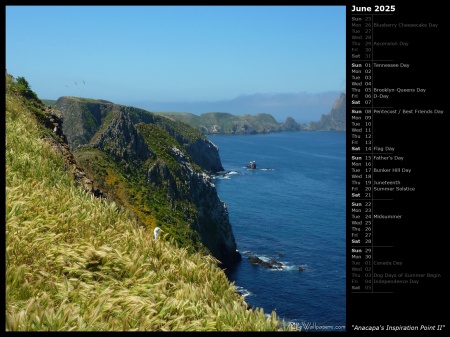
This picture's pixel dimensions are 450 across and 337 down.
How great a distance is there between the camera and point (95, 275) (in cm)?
684

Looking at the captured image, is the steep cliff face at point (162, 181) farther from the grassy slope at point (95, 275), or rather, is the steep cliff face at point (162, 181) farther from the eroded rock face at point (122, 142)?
the grassy slope at point (95, 275)

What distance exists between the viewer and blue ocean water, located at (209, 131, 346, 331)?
218 feet

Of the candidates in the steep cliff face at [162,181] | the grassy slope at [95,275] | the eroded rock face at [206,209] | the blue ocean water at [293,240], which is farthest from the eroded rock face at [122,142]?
the grassy slope at [95,275]

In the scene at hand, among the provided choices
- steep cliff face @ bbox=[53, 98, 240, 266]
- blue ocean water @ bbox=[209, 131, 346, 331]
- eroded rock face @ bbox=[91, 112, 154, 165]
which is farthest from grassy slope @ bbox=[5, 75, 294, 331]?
eroded rock face @ bbox=[91, 112, 154, 165]

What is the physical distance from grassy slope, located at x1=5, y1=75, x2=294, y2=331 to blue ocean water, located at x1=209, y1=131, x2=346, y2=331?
53532mm

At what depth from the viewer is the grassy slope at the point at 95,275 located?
5.57m

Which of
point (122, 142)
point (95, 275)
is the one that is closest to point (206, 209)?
point (122, 142)

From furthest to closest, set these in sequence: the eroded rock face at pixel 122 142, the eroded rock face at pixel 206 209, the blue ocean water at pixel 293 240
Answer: the eroded rock face at pixel 206 209 < the eroded rock face at pixel 122 142 < the blue ocean water at pixel 293 240

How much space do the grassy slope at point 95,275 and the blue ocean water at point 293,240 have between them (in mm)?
53532

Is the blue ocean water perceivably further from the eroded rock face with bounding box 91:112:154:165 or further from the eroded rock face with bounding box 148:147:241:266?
the eroded rock face with bounding box 91:112:154:165

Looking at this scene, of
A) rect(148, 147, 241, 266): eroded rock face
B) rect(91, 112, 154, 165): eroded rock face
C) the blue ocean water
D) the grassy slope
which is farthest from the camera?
rect(148, 147, 241, 266): eroded rock face

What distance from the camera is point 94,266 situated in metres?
7.01
